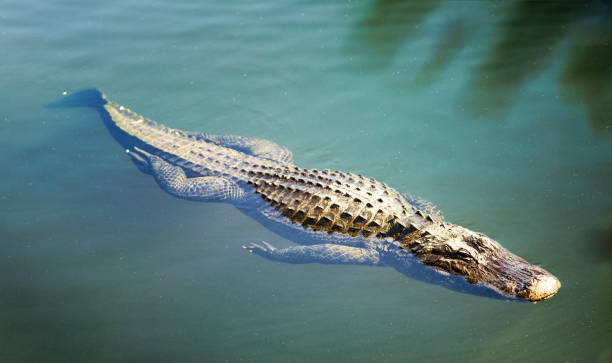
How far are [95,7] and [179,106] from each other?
3.93 m

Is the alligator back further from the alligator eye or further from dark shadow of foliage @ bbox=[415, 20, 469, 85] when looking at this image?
dark shadow of foliage @ bbox=[415, 20, 469, 85]

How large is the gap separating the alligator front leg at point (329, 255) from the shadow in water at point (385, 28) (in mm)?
3960

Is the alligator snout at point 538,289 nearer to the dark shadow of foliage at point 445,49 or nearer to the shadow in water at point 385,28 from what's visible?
the dark shadow of foliage at point 445,49

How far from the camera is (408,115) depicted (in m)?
6.65

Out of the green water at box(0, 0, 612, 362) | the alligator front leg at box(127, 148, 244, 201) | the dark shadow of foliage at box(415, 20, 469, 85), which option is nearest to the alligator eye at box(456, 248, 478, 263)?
the green water at box(0, 0, 612, 362)

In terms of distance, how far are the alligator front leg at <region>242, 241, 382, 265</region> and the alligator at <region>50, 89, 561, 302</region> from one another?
11mm

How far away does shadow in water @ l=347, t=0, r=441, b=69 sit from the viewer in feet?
25.7

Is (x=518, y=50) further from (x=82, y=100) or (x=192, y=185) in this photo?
(x=82, y=100)

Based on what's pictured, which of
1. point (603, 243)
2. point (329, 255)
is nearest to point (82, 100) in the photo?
point (329, 255)

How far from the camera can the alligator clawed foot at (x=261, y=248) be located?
4.94 meters

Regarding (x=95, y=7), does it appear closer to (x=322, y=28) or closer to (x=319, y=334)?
(x=322, y=28)

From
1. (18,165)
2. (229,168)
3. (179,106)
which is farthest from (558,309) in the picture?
(18,165)

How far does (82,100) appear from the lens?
6.98 m

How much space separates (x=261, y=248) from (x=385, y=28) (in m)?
5.44
